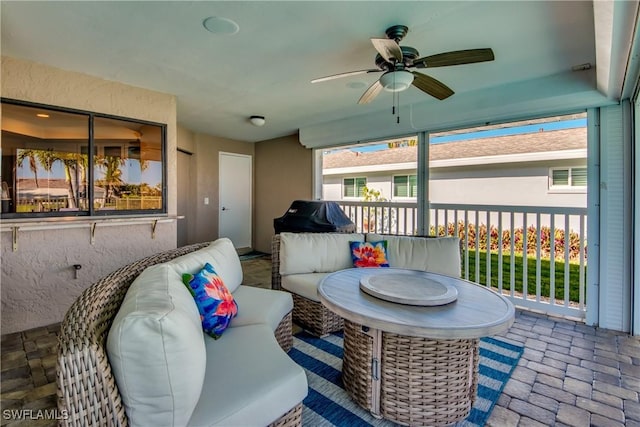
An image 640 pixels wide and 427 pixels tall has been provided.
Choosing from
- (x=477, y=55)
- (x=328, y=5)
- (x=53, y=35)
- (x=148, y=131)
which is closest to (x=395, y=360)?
(x=477, y=55)

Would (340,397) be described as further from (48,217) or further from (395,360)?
(48,217)

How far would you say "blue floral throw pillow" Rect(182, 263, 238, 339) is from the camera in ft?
5.53

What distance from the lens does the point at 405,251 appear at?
124 inches

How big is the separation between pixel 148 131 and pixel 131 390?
3460mm

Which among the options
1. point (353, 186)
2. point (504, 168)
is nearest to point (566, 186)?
point (504, 168)

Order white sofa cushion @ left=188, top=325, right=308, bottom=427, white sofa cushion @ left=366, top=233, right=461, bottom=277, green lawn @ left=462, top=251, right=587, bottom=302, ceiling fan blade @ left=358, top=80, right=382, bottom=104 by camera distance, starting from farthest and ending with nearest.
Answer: green lawn @ left=462, top=251, right=587, bottom=302
white sofa cushion @ left=366, top=233, right=461, bottom=277
ceiling fan blade @ left=358, top=80, right=382, bottom=104
white sofa cushion @ left=188, top=325, right=308, bottom=427

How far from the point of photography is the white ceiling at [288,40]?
6.66ft

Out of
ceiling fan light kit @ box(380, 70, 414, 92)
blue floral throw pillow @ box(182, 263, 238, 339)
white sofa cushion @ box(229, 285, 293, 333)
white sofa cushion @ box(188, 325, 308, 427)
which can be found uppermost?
ceiling fan light kit @ box(380, 70, 414, 92)

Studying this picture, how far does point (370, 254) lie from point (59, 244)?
3.16 m

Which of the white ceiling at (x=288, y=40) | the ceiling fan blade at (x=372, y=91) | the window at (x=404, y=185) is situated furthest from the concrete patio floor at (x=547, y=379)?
the window at (x=404, y=185)

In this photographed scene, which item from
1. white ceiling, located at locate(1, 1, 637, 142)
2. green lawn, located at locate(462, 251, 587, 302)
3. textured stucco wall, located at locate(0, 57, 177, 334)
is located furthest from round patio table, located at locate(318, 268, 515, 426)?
textured stucco wall, located at locate(0, 57, 177, 334)

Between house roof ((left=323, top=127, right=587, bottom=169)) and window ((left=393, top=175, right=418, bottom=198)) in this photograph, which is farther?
window ((left=393, top=175, right=418, bottom=198))

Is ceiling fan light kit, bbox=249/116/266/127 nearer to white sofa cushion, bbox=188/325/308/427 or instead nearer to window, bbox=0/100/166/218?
window, bbox=0/100/166/218

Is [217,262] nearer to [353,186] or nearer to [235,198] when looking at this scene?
[235,198]
